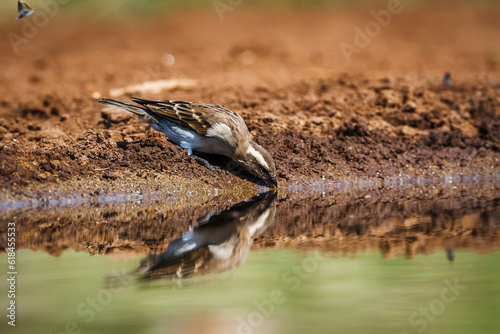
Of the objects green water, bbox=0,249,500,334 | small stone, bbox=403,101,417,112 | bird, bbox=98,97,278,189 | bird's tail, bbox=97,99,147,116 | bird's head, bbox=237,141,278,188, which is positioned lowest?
green water, bbox=0,249,500,334

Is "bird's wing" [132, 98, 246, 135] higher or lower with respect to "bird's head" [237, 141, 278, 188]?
higher

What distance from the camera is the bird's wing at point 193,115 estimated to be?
28.2 ft

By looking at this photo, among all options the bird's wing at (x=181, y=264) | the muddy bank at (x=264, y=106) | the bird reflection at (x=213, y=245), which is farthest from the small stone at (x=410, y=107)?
the bird's wing at (x=181, y=264)

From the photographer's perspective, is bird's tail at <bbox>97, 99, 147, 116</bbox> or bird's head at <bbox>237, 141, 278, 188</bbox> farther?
bird's tail at <bbox>97, 99, 147, 116</bbox>

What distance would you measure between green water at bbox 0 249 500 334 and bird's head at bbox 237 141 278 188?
269cm

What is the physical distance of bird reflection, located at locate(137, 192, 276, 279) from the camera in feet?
17.7

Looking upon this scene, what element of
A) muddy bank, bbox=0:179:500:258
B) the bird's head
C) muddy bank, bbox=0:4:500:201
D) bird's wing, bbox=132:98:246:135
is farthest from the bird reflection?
muddy bank, bbox=0:4:500:201

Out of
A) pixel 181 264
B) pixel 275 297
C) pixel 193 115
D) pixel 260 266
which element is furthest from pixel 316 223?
pixel 193 115

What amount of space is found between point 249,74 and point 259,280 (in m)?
8.54

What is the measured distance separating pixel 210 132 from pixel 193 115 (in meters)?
0.35

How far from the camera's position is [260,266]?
5.46 m

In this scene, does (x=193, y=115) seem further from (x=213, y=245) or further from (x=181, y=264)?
(x=181, y=264)

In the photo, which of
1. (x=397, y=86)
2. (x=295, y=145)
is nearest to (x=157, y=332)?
(x=295, y=145)

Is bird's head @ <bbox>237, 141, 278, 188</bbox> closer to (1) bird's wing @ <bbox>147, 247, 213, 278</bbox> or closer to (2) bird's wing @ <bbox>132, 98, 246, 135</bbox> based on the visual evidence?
(2) bird's wing @ <bbox>132, 98, 246, 135</bbox>
